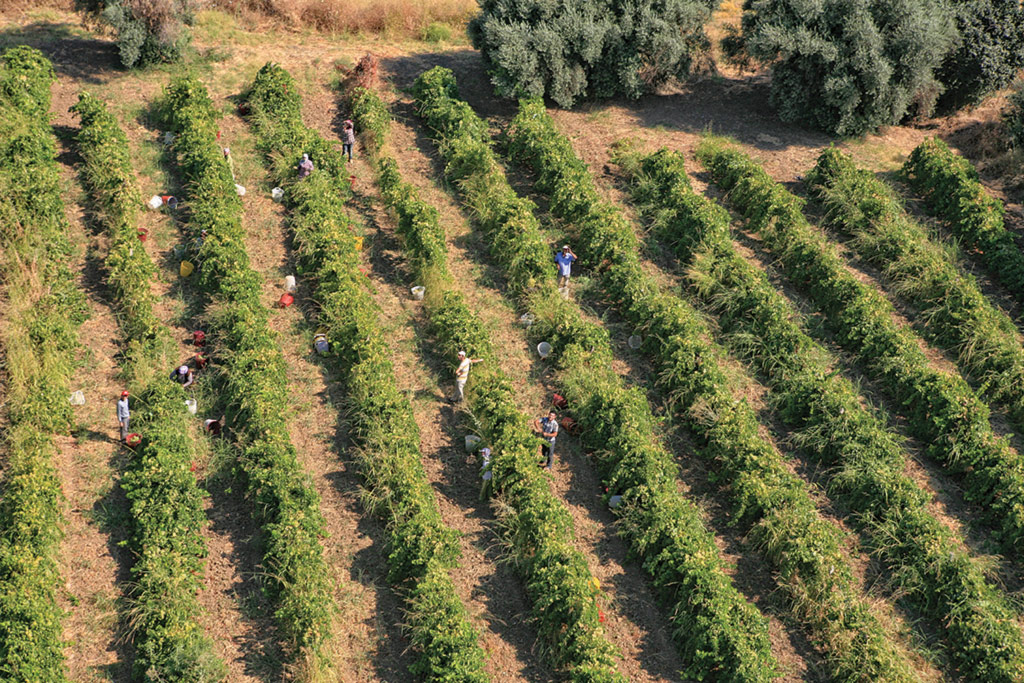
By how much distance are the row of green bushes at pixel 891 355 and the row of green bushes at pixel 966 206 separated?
3090 mm

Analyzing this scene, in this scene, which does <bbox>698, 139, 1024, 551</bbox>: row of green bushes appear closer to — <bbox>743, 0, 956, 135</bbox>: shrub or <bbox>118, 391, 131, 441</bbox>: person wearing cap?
<bbox>743, 0, 956, 135</bbox>: shrub

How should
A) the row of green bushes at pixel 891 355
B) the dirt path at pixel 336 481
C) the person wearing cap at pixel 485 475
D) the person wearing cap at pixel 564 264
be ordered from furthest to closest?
the person wearing cap at pixel 564 264
the row of green bushes at pixel 891 355
the person wearing cap at pixel 485 475
the dirt path at pixel 336 481

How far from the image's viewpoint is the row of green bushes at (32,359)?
14297 millimetres

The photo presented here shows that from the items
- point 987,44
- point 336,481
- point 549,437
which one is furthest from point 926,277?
point 336,481

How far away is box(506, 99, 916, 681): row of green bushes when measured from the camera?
15234mm

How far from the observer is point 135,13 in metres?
25.2

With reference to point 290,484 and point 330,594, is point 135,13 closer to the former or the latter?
point 290,484

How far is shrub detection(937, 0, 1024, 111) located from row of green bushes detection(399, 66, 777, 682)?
12.3 m

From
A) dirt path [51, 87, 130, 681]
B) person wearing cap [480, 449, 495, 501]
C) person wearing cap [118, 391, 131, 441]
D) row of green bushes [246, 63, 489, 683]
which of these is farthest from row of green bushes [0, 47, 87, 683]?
person wearing cap [480, 449, 495, 501]

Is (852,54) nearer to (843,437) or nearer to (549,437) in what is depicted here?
(843,437)

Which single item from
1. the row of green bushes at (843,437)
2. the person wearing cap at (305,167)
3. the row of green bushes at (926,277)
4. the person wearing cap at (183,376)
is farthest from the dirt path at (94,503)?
the row of green bushes at (926,277)

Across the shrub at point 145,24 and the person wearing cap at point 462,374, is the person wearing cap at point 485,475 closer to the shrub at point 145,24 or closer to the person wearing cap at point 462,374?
the person wearing cap at point 462,374

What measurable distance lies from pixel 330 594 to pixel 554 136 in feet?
43.2

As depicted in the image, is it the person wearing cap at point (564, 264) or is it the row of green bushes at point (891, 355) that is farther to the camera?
the person wearing cap at point (564, 264)
